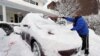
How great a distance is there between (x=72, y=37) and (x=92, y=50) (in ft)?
7.61

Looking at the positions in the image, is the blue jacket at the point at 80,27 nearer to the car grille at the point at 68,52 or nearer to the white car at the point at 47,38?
the white car at the point at 47,38

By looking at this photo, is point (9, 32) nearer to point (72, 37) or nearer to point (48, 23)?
point (48, 23)

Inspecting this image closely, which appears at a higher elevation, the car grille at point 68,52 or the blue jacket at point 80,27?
the blue jacket at point 80,27

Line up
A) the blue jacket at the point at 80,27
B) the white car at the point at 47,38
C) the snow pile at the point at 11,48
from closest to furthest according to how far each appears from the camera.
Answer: the white car at the point at 47,38 < the snow pile at the point at 11,48 < the blue jacket at the point at 80,27

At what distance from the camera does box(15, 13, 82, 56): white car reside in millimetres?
5695

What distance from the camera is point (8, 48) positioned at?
593 centimetres

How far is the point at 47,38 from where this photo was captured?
19.3 feet

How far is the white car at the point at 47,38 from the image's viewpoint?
18.7 feet

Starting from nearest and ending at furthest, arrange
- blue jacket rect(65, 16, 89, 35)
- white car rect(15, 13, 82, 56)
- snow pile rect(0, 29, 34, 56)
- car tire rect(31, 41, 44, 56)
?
white car rect(15, 13, 82, 56), snow pile rect(0, 29, 34, 56), car tire rect(31, 41, 44, 56), blue jacket rect(65, 16, 89, 35)

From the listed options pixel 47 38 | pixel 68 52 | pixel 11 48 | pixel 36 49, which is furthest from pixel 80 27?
pixel 11 48

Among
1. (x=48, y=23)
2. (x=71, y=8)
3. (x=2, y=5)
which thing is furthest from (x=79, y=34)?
(x=71, y=8)

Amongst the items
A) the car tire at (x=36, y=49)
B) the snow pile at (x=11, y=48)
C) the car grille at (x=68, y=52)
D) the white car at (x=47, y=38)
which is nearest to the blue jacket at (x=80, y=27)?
the white car at (x=47, y=38)

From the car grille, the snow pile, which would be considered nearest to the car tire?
the snow pile

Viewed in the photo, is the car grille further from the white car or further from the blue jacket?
the blue jacket
